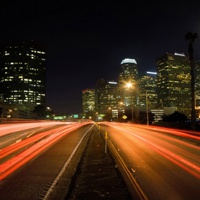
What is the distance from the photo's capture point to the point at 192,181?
1117cm

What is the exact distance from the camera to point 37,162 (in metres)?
16.0

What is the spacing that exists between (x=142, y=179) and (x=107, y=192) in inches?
93.9

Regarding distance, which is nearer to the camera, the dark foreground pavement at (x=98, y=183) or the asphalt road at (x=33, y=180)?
the dark foreground pavement at (x=98, y=183)

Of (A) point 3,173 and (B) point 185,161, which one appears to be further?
(B) point 185,161

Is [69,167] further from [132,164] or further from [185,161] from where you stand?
[185,161]

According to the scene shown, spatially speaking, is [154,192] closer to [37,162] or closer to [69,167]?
[69,167]

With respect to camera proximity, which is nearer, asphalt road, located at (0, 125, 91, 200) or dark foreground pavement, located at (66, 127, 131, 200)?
dark foreground pavement, located at (66, 127, 131, 200)

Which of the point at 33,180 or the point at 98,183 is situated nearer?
the point at 98,183

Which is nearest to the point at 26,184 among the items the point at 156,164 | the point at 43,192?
the point at 43,192

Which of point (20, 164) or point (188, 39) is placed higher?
point (188, 39)

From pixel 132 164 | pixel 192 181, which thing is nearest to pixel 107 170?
pixel 132 164

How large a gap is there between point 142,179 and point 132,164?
3669 millimetres

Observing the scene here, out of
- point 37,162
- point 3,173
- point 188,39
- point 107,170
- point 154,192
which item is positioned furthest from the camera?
point 188,39

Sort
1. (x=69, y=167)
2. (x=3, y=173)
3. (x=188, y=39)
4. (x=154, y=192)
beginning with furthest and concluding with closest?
(x=188, y=39) → (x=69, y=167) → (x=3, y=173) → (x=154, y=192)
